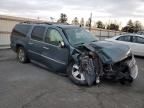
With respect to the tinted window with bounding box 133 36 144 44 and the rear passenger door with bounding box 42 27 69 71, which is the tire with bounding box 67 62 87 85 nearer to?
the rear passenger door with bounding box 42 27 69 71

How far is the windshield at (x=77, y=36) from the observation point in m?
6.67

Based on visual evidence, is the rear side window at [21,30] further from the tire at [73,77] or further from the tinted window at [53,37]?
the tire at [73,77]

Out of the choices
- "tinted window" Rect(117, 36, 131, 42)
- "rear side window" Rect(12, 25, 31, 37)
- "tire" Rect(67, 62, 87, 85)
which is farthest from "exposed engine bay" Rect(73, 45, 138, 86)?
"tinted window" Rect(117, 36, 131, 42)

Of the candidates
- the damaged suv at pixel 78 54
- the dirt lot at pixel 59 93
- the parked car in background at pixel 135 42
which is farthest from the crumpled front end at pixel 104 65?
the parked car in background at pixel 135 42

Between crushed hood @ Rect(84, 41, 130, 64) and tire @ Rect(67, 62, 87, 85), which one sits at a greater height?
crushed hood @ Rect(84, 41, 130, 64)

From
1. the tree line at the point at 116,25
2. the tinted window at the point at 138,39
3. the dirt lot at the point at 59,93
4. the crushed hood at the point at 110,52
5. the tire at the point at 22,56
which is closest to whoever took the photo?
the dirt lot at the point at 59,93

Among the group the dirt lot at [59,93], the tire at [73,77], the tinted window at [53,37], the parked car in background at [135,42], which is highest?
the tinted window at [53,37]

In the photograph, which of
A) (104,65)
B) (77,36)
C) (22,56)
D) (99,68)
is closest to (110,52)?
(104,65)

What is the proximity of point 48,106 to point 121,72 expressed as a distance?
8.21 feet

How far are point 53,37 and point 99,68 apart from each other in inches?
90.4

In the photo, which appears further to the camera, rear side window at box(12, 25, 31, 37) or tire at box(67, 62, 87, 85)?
rear side window at box(12, 25, 31, 37)

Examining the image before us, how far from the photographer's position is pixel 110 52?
5.75 meters

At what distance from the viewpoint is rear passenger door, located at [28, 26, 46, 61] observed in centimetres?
755

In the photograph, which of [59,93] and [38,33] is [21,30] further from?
[59,93]
